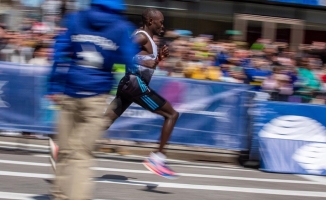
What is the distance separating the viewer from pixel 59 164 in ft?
17.8

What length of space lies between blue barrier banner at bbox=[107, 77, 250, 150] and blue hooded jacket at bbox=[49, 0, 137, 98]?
5315 millimetres

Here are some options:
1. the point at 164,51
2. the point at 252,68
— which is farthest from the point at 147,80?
the point at 252,68

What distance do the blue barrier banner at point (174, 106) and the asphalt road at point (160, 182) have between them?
51 cm

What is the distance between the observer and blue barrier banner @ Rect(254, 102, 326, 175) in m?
10.5

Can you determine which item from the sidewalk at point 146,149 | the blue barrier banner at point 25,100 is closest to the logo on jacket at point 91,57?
the blue barrier banner at point 25,100

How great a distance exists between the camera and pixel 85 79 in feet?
17.3

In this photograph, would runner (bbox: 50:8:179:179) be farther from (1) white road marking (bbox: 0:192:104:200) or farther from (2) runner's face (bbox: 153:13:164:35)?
(1) white road marking (bbox: 0:192:104:200)

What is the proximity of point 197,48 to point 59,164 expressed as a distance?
7.56 meters

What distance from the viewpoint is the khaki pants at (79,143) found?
17.3 ft

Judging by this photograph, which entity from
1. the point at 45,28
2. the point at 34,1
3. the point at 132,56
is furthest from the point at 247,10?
the point at 132,56

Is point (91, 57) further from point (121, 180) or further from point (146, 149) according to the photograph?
point (146, 149)

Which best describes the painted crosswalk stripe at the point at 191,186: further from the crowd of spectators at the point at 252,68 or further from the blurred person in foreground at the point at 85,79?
the crowd of spectators at the point at 252,68

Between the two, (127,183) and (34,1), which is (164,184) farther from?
(34,1)

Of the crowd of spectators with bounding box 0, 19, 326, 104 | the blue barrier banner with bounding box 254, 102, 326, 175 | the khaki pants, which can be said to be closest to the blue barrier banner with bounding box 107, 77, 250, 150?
the blue barrier banner with bounding box 254, 102, 326, 175
